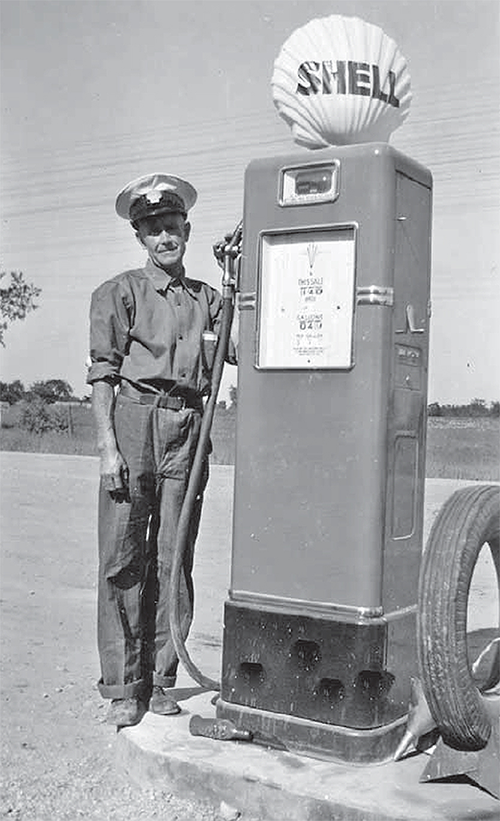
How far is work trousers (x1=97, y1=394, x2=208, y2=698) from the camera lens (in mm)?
4164

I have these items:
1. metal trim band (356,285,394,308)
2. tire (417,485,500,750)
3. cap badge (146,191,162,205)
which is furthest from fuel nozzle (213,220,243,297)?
tire (417,485,500,750)

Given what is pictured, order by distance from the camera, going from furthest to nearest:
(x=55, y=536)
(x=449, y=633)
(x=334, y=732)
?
(x=55, y=536), (x=334, y=732), (x=449, y=633)

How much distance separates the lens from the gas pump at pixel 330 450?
363cm

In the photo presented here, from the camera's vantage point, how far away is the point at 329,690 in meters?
3.69

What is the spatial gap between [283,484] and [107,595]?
2.92 feet

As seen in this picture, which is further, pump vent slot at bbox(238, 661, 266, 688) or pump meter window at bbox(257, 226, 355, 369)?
pump vent slot at bbox(238, 661, 266, 688)

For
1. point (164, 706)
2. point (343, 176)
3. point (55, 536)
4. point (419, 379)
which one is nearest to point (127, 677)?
point (164, 706)

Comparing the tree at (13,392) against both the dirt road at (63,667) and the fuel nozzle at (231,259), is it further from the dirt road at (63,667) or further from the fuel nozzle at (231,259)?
the fuel nozzle at (231,259)

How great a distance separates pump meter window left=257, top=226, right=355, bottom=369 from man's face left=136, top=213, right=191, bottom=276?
2.03ft

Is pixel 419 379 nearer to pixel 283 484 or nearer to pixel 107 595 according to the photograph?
pixel 283 484

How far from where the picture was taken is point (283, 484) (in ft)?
12.5

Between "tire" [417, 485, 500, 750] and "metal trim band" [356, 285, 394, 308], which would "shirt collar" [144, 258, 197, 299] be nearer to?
"metal trim band" [356, 285, 394, 308]

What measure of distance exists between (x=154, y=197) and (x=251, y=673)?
186cm

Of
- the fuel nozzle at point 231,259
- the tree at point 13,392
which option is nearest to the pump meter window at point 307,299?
the fuel nozzle at point 231,259
